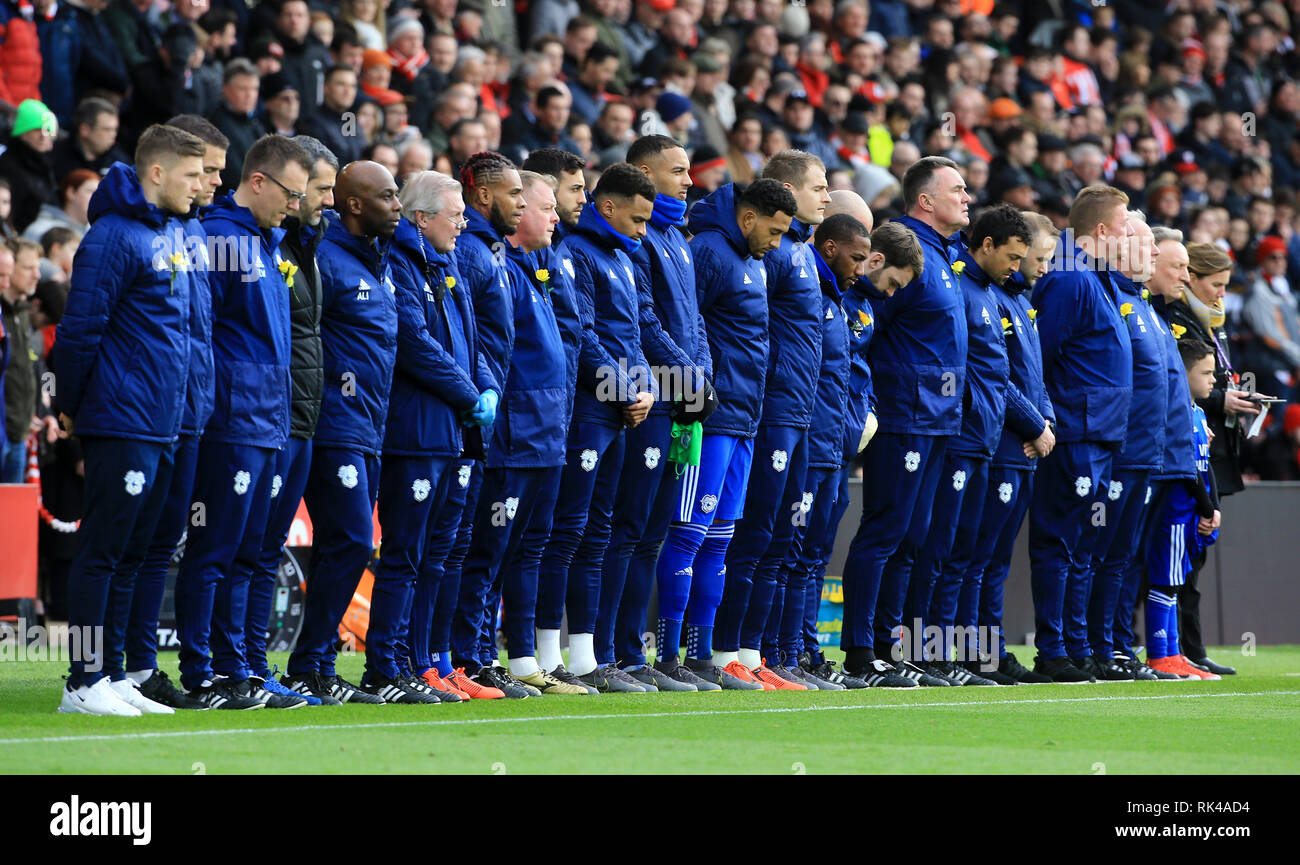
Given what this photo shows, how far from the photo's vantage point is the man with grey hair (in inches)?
305

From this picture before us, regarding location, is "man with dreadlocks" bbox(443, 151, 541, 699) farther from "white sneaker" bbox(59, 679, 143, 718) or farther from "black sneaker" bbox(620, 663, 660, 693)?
"white sneaker" bbox(59, 679, 143, 718)

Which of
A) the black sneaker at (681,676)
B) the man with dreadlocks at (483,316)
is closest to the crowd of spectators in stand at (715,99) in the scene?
the man with dreadlocks at (483,316)

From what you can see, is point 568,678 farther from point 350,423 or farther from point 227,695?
point 227,695

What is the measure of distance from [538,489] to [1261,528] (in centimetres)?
767

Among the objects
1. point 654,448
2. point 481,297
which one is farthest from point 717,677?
point 481,297

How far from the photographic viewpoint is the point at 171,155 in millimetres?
7371

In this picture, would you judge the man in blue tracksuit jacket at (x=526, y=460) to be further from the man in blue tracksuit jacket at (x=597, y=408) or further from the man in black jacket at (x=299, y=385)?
the man in black jacket at (x=299, y=385)

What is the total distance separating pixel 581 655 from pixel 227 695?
6.21ft

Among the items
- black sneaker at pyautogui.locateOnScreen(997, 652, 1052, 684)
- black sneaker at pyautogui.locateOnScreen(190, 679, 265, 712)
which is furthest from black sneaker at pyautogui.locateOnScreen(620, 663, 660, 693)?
black sneaker at pyautogui.locateOnScreen(997, 652, 1052, 684)

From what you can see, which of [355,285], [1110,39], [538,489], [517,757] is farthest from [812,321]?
[1110,39]

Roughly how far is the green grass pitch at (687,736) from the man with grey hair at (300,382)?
58cm

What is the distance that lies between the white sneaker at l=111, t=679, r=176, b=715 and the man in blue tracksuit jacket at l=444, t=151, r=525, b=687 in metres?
1.53

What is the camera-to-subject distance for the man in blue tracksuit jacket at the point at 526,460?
8461 mm
